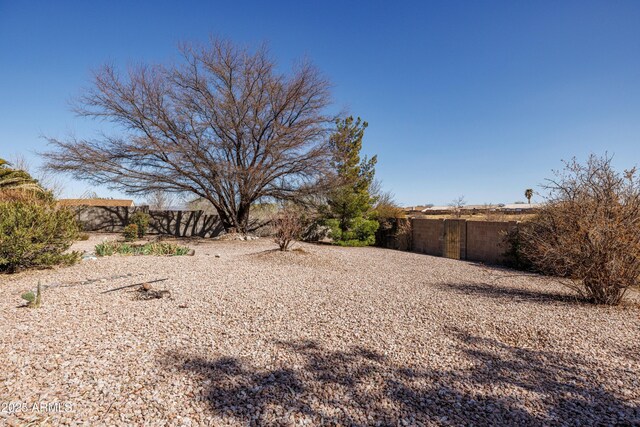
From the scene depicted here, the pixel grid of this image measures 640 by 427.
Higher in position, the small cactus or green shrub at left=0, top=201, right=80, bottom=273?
green shrub at left=0, top=201, right=80, bottom=273

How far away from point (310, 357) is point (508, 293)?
4.46 m

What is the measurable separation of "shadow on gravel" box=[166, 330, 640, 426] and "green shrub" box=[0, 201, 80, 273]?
498cm

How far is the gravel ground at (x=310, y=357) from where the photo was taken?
85.7 inches

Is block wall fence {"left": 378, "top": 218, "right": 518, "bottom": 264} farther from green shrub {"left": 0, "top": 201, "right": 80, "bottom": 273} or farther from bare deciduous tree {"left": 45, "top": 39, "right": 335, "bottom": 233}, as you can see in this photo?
green shrub {"left": 0, "top": 201, "right": 80, "bottom": 273}

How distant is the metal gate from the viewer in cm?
1145

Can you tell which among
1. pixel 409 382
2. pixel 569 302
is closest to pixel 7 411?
pixel 409 382

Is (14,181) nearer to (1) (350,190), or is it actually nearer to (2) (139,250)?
(2) (139,250)

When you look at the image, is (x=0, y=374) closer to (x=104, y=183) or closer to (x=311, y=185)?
(x=311, y=185)

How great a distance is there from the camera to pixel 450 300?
5160 millimetres

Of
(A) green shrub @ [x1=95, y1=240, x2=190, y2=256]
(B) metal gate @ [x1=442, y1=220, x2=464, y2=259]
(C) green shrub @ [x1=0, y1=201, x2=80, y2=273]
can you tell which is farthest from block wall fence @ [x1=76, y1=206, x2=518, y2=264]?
(C) green shrub @ [x1=0, y1=201, x2=80, y2=273]

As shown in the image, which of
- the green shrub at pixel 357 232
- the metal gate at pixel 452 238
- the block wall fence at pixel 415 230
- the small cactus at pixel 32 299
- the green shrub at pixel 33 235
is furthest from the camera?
the green shrub at pixel 357 232

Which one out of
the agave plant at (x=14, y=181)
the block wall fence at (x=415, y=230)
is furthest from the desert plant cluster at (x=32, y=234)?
the block wall fence at (x=415, y=230)

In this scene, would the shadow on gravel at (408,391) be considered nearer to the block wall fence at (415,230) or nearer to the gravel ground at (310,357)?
the gravel ground at (310,357)

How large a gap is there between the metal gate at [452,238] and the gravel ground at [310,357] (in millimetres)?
5945
